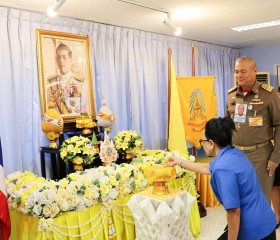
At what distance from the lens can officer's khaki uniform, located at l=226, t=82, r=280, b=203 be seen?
2748 millimetres

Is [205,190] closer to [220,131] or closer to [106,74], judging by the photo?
[106,74]

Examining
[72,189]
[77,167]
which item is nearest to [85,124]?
[77,167]

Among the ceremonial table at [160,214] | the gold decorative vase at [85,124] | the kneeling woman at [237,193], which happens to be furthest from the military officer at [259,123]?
the gold decorative vase at [85,124]

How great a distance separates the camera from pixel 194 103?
454 centimetres

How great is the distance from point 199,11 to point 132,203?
2.09 m

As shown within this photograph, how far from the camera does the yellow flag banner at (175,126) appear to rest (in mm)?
4148

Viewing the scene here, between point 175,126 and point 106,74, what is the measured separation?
1.05 metres

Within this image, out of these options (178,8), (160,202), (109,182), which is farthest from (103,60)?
(160,202)

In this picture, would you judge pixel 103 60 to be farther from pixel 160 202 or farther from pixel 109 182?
pixel 160 202

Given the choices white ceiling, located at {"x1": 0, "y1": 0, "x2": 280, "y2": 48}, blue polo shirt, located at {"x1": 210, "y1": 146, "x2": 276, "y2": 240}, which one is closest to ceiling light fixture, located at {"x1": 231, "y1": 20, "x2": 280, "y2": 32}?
white ceiling, located at {"x1": 0, "y1": 0, "x2": 280, "y2": 48}

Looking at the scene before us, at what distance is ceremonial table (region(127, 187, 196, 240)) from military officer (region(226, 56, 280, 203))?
0.65m

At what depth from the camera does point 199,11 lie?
350 cm

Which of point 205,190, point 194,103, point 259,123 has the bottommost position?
point 205,190

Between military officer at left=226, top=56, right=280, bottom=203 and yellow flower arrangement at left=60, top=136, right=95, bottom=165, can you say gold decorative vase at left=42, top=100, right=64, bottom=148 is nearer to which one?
yellow flower arrangement at left=60, top=136, right=95, bottom=165
